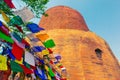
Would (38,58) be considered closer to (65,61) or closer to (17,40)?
(17,40)

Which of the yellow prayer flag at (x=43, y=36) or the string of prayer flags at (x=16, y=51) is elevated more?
the yellow prayer flag at (x=43, y=36)

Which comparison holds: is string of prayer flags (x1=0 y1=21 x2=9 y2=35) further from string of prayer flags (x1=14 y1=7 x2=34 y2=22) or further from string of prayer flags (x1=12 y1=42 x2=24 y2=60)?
string of prayer flags (x1=14 y1=7 x2=34 y2=22)

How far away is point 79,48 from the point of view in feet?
97.4

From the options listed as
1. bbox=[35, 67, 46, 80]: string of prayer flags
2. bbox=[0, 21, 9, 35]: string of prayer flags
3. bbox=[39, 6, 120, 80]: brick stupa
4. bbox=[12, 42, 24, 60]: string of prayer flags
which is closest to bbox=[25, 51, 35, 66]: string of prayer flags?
bbox=[12, 42, 24, 60]: string of prayer flags

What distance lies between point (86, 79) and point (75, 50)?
12.8ft

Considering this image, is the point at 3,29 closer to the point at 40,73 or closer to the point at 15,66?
the point at 15,66

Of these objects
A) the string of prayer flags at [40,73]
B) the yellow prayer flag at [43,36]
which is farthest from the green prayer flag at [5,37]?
the string of prayer flags at [40,73]

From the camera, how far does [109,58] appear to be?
31.2 meters

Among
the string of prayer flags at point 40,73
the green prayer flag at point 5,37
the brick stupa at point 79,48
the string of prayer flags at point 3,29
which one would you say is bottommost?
the string of prayer flags at point 40,73

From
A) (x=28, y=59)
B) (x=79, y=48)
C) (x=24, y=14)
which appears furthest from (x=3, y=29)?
(x=79, y=48)

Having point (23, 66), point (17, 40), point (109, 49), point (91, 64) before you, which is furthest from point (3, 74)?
point (109, 49)

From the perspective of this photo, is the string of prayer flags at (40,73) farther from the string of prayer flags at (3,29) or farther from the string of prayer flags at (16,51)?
the string of prayer flags at (3,29)

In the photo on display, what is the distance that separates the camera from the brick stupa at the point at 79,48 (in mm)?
27531

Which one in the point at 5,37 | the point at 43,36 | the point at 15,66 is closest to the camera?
the point at 5,37
